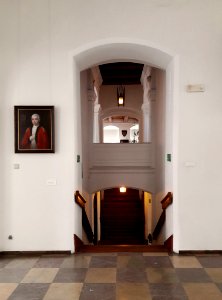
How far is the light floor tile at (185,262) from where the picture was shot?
406cm

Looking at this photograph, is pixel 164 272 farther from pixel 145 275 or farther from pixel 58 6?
pixel 58 6


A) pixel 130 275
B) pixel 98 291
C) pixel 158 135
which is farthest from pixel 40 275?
pixel 158 135

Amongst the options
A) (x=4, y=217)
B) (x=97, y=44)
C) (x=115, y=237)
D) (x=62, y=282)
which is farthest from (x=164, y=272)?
(x=115, y=237)

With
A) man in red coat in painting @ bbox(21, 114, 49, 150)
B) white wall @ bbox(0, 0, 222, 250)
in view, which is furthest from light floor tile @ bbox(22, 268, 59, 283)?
man in red coat in painting @ bbox(21, 114, 49, 150)

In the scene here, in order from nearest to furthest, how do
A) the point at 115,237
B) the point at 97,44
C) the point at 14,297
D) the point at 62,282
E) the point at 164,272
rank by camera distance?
1. the point at 14,297
2. the point at 62,282
3. the point at 164,272
4. the point at 97,44
5. the point at 115,237

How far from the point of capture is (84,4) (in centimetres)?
454

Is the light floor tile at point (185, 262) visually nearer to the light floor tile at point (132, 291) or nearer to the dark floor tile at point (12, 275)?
the light floor tile at point (132, 291)

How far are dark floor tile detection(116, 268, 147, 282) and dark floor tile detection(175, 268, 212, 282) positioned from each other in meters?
0.46

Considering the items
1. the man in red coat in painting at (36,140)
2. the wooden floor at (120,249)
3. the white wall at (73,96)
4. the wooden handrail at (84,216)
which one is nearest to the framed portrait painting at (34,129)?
the man in red coat in painting at (36,140)

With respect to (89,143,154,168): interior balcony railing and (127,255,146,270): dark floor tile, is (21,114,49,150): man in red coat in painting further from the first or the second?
(89,143,154,168): interior balcony railing

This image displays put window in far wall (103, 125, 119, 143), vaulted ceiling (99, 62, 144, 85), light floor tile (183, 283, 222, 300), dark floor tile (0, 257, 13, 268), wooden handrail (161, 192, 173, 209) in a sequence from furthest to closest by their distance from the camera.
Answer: window in far wall (103, 125, 119, 143) → vaulted ceiling (99, 62, 144, 85) → wooden handrail (161, 192, 173, 209) → dark floor tile (0, 257, 13, 268) → light floor tile (183, 283, 222, 300)

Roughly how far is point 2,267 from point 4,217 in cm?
77

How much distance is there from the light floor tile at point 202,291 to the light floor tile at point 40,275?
1.65m

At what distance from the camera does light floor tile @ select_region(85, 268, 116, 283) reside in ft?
11.9
